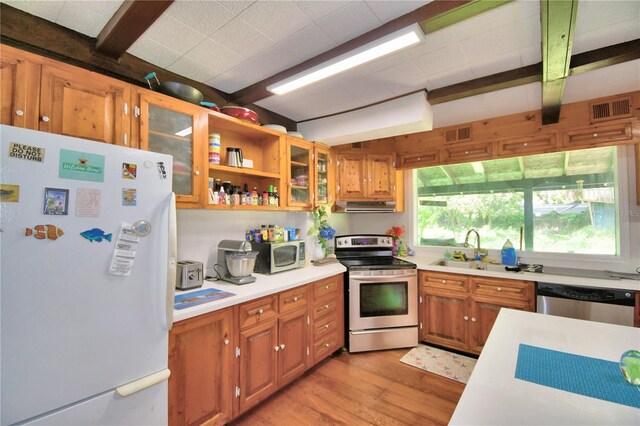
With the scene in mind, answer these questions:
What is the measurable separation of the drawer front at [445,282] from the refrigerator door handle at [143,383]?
2.55 m

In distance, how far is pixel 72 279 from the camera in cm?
111

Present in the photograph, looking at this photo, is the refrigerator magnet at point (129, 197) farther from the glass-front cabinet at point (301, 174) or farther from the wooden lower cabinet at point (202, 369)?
the glass-front cabinet at point (301, 174)

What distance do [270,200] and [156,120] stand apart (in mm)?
1119

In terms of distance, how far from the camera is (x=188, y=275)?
1.96 metres

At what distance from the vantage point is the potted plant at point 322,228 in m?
3.27

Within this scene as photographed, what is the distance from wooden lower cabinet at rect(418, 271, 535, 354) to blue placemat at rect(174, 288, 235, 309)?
2182mm

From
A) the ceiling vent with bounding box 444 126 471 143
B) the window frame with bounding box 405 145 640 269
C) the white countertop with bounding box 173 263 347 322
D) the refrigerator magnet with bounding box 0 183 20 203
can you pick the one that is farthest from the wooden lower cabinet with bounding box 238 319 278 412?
the window frame with bounding box 405 145 640 269

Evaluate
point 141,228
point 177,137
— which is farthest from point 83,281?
point 177,137

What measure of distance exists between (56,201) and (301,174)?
2176mm

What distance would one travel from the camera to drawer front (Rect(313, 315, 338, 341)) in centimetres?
255

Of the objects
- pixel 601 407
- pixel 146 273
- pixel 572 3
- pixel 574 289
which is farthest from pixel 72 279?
pixel 574 289

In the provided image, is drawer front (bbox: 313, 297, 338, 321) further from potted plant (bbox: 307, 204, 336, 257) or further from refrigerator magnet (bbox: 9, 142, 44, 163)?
refrigerator magnet (bbox: 9, 142, 44, 163)

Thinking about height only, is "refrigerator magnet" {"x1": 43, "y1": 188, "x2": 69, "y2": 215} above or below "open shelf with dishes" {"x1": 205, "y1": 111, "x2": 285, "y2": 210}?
below

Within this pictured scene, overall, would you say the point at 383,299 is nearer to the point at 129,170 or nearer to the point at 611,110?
the point at 129,170
